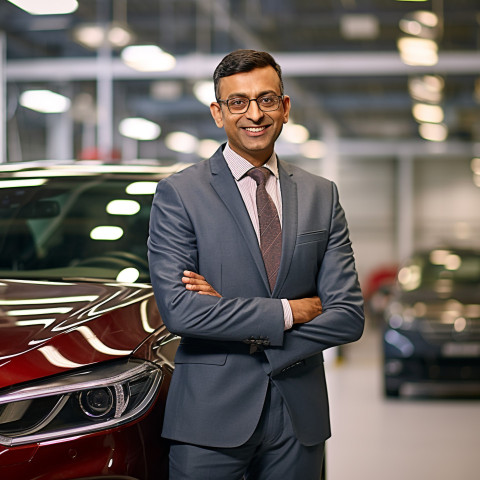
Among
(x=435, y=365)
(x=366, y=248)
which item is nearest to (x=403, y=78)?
(x=435, y=365)

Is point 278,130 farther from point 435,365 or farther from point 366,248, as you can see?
point 366,248

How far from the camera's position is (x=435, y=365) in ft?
22.3

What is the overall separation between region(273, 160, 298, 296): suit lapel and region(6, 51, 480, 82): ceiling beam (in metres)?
9.11

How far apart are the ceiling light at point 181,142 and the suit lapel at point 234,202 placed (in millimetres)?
16124

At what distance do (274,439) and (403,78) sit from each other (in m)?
10.3

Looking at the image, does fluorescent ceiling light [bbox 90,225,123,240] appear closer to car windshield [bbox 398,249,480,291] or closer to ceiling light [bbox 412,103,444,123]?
car windshield [bbox 398,249,480,291]

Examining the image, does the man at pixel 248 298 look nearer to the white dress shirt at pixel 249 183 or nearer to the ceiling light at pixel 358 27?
the white dress shirt at pixel 249 183

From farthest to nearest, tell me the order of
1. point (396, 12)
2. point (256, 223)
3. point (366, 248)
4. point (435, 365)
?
point (366, 248) → point (396, 12) → point (435, 365) → point (256, 223)

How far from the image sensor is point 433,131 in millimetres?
19172

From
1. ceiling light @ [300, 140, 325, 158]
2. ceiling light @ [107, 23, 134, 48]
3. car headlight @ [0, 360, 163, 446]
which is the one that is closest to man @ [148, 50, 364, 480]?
car headlight @ [0, 360, 163, 446]

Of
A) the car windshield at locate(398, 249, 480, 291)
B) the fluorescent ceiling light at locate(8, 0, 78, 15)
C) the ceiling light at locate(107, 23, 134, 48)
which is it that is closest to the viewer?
the car windshield at locate(398, 249, 480, 291)

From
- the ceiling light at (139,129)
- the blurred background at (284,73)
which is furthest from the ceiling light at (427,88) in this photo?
the ceiling light at (139,129)

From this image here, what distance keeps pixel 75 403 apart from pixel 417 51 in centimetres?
979

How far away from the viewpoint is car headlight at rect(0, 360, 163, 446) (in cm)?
189
